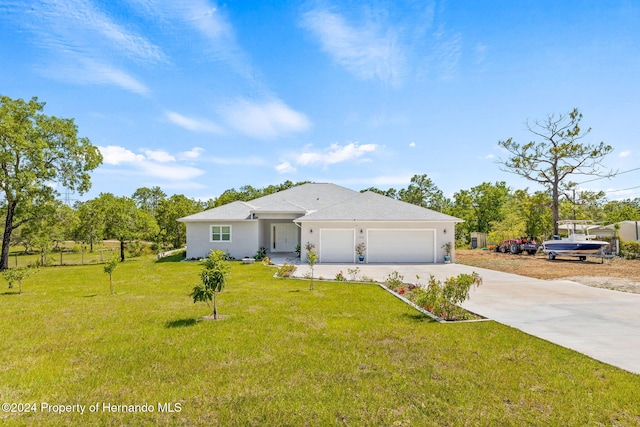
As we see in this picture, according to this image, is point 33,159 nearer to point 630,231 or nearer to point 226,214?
point 226,214

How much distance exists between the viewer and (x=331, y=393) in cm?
387

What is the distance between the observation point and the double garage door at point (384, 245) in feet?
64.2

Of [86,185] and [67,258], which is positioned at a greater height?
[86,185]

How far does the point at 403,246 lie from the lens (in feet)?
64.7

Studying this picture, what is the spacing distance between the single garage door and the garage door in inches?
54.5

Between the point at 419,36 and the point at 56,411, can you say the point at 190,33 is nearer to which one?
the point at 419,36

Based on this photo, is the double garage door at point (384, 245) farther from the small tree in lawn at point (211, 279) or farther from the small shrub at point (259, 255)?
the small tree in lawn at point (211, 279)

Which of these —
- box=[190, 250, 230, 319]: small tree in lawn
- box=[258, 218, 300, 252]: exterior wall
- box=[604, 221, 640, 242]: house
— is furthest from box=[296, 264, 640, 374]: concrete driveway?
box=[604, 221, 640, 242]: house

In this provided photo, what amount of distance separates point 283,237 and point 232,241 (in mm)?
4693

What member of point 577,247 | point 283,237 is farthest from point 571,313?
point 283,237

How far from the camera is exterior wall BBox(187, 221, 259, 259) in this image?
2116 centimetres

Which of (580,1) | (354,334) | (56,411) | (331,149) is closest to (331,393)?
(354,334)

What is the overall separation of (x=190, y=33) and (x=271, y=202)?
1392cm

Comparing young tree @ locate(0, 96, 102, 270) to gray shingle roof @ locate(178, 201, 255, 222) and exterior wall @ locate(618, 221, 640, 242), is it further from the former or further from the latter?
exterior wall @ locate(618, 221, 640, 242)
